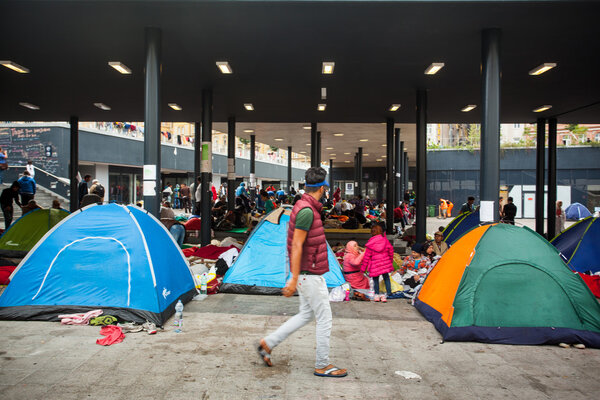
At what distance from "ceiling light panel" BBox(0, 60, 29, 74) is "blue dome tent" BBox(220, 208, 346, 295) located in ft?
23.9

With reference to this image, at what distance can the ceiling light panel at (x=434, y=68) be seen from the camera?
33.7 feet

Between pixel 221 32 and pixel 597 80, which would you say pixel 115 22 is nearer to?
pixel 221 32

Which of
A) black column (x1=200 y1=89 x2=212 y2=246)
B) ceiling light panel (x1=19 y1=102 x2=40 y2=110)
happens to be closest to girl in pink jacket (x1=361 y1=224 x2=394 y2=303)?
black column (x1=200 y1=89 x2=212 y2=246)

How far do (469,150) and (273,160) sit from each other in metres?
25.4

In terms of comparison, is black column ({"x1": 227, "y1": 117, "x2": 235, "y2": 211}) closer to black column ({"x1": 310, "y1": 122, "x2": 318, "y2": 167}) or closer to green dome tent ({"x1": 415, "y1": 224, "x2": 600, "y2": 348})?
black column ({"x1": 310, "y1": 122, "x2": 318, "y2": 167})

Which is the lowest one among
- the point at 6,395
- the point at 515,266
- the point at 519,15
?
the point at 6,395

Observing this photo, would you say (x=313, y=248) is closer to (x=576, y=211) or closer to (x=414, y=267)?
(x=414, y=267)

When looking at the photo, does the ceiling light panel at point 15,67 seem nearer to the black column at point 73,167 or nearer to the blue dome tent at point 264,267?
the black column at point 73,167

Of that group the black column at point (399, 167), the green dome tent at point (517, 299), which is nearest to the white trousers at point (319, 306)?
the green dome tent at point (517, 299)

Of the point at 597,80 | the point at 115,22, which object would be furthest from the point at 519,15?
the point at 115,22

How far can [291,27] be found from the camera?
7.97 m

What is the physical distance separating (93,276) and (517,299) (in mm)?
5664

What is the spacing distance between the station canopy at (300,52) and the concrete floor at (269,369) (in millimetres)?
4951

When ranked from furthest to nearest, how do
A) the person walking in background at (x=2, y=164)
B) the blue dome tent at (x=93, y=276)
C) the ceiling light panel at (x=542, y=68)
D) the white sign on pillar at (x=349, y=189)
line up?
the white sign on pillar at (x=349, y=189)
the person walking in background at (x=2, y=164)
the ceiling light panel at (x=542, y=68)
the blue dome tent at (x=93, y=276)
